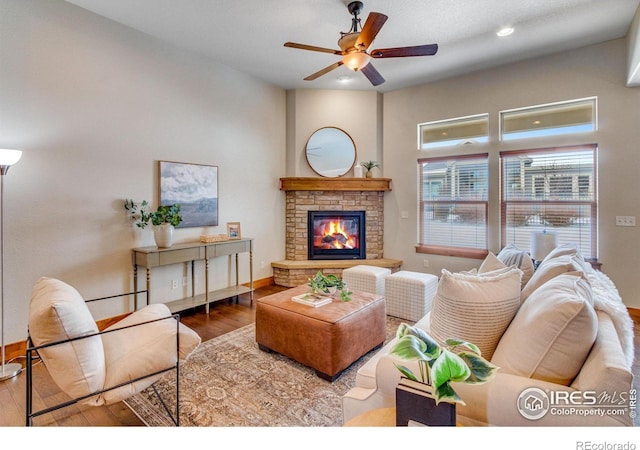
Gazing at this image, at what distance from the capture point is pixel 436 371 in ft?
2.65

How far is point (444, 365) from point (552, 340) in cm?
62

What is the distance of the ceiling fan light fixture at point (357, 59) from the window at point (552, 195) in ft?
8.74

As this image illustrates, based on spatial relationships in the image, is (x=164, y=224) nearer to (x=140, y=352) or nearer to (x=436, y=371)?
(x=140, y=352)

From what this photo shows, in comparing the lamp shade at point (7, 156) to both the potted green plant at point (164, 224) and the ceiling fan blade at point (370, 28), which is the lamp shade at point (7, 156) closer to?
the potted green plant at point (164, 224)

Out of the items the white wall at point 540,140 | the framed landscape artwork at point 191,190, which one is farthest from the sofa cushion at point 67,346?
the white wall at point 540,140

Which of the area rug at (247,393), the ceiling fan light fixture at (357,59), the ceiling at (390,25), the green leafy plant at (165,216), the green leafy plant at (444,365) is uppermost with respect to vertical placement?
the ceiling at (390,25)

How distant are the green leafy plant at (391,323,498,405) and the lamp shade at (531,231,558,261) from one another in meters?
3.09

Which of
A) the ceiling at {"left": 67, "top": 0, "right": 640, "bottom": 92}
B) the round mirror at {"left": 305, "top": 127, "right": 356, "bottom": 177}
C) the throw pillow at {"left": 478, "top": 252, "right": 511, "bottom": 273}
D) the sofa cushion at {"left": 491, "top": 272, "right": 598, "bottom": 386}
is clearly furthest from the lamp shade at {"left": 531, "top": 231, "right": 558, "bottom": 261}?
the round mirror at {"left": 305, "top": 127, "right": 356, "bottom": 177}

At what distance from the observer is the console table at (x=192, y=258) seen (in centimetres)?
336

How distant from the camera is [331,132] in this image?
5309 millimetres

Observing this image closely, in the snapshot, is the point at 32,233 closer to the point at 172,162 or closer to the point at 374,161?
the point at 172,162

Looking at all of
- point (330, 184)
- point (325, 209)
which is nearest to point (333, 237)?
A: point (325, 209)
